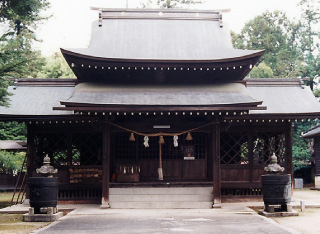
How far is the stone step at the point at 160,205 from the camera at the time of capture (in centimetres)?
1534

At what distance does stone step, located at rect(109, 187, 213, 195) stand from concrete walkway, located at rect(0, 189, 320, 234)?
93 cm

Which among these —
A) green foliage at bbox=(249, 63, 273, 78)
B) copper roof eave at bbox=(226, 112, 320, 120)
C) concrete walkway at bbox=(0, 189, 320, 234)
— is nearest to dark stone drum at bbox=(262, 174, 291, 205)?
concrete walkway at bbox=(0, 189, 320, 234)

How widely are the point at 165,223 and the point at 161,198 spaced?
3.68m

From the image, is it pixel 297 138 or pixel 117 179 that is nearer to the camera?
pixel 117 179

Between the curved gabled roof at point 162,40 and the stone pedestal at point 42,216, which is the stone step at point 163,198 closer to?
the stone pedestal at point 42,216

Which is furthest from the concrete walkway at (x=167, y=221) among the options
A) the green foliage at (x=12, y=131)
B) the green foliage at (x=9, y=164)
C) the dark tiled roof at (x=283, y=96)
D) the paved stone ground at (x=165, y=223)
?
the green foliage at (x=12, y=131)

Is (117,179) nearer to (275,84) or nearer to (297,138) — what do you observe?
(275,84)

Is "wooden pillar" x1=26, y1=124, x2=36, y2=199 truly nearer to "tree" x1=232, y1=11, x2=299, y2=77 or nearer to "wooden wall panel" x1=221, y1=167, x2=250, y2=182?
"wooden wall panel" x1=221, y1=167, x2=250, y2=182

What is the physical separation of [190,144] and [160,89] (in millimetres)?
2801

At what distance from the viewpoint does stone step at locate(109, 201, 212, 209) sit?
1534 cm

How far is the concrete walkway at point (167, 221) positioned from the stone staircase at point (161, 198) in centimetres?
60

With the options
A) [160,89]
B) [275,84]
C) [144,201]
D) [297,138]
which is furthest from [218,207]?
[297,138]

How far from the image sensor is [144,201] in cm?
1553

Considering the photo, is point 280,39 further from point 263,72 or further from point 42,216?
point 42,216
